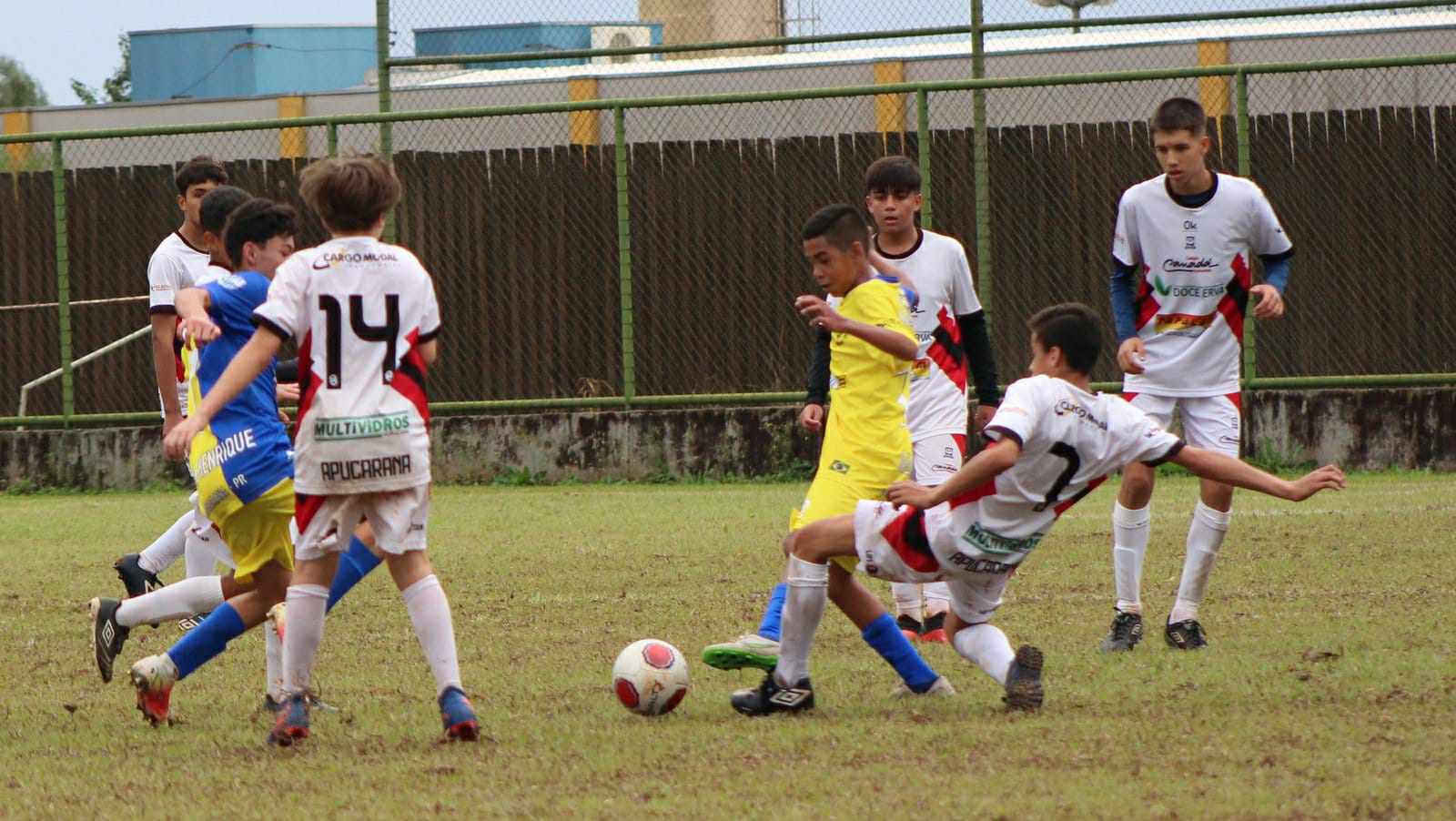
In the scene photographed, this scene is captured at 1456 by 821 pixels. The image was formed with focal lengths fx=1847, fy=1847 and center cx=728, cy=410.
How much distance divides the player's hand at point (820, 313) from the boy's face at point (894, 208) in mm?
1270

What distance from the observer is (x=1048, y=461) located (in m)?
5.14

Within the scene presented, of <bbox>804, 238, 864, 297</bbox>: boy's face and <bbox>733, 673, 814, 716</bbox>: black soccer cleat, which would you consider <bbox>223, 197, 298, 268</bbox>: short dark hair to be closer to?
<bbox>804, 238, 864, 297</bbox>: boy's face

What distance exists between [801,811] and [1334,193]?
10.1 m

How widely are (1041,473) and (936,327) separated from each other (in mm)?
1982

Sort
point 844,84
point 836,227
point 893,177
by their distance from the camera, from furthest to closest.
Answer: point 844,84 → point 893,177 → point 836,227

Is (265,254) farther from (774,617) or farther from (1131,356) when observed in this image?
(1131,356)

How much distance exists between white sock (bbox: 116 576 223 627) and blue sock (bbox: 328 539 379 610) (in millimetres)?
536

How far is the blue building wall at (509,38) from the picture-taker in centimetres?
1547

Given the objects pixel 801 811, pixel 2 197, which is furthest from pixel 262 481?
pixel 2 197

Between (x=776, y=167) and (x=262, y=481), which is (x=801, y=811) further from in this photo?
(x=776, y=167)

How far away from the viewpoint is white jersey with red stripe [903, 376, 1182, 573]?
16.8 feet

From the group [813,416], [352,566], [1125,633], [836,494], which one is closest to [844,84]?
[813,416]

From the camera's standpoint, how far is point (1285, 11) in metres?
13.6

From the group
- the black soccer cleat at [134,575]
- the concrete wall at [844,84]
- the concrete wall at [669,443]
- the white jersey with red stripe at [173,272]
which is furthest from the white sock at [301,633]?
the concrete wall at [844,84]
